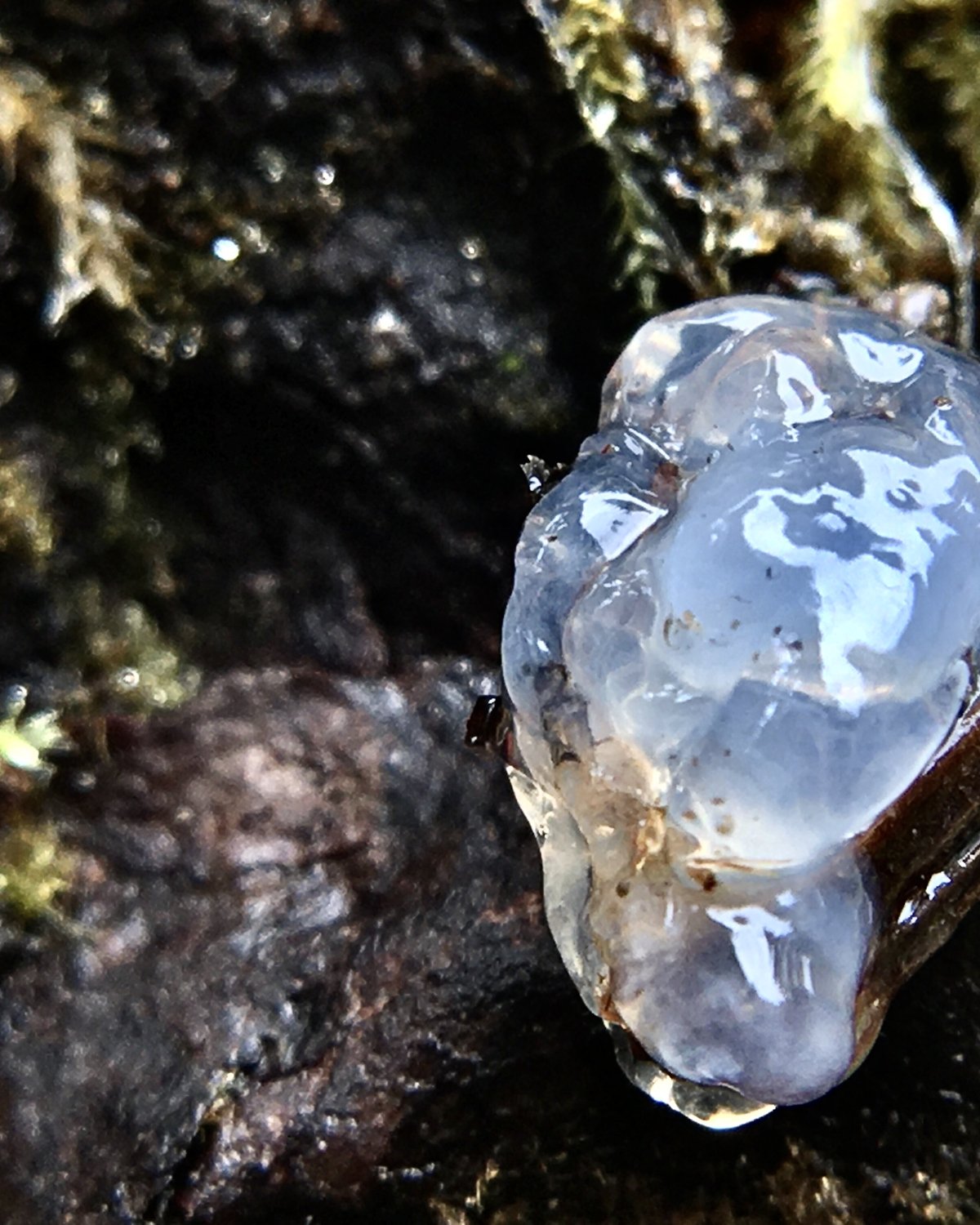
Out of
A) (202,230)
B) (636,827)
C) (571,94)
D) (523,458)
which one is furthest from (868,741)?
(202,230)

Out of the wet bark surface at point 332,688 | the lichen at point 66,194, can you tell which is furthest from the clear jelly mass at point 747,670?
the lichen at point 66,194

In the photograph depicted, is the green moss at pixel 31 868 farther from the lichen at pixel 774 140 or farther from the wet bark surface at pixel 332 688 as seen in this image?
the lichen at pixel 774 140

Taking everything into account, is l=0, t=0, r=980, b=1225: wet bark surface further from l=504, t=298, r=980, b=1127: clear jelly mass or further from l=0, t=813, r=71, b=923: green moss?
l=504, t=298, r=980, b=1127: clear jelly mass

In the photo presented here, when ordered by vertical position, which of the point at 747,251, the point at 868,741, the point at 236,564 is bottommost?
the point at 236,564

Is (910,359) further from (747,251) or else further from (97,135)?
(97,135)

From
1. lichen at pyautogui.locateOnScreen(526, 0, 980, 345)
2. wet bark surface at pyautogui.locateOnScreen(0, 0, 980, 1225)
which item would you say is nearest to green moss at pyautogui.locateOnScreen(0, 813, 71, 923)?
wet bark surface at pyautogui.locateOnScreen(0, 0, 980, 1225)
